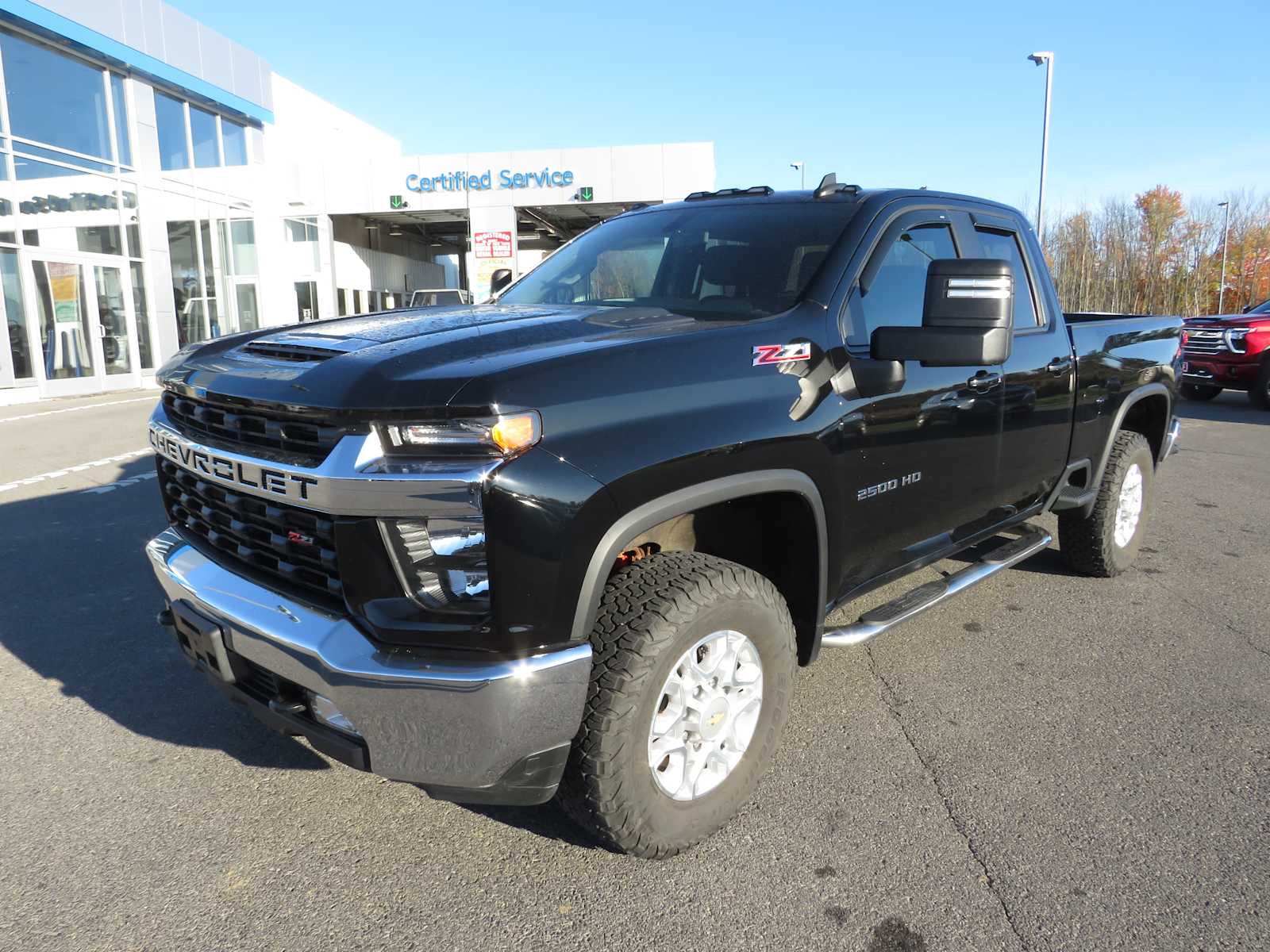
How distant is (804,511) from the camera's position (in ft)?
8.72

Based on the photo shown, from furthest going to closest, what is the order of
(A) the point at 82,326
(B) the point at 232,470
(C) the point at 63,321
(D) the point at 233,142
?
(D) the point at 233,142
(A) the point at 82,326
(C) the point at 63,321
(B) the point at 232,470

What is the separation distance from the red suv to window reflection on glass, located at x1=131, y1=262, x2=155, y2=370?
65.3 feet

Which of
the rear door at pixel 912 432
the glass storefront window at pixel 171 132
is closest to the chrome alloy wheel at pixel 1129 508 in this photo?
the rear door at pixel 912 432

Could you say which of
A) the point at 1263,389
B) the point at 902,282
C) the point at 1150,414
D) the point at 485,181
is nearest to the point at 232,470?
the point at 902,282

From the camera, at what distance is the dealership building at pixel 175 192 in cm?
1579

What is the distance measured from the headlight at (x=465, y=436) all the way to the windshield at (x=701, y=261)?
43.4 inches

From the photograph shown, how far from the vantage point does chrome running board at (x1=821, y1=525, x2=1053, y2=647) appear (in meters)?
2.89

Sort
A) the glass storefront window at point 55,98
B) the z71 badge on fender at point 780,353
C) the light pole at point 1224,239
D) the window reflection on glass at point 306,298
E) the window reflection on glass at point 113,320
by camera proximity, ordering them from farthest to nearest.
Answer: the light pole at point 1224,239 < the window reflection on glass at point 306,298 < the window reflection on glass at point 113,320 < the glass storefront window at point 55,98 < the z71 badge on fender at point 780,353

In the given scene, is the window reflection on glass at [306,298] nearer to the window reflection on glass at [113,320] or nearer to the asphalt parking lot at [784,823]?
the window reflection on glass at [113,320]

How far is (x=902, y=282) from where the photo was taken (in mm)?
3195

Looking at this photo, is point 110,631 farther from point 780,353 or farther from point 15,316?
point 15,316

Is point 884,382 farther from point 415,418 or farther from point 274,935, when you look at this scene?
point 274,935

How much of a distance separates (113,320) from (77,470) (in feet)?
38.0

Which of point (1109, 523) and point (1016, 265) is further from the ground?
point (1016, 265)
